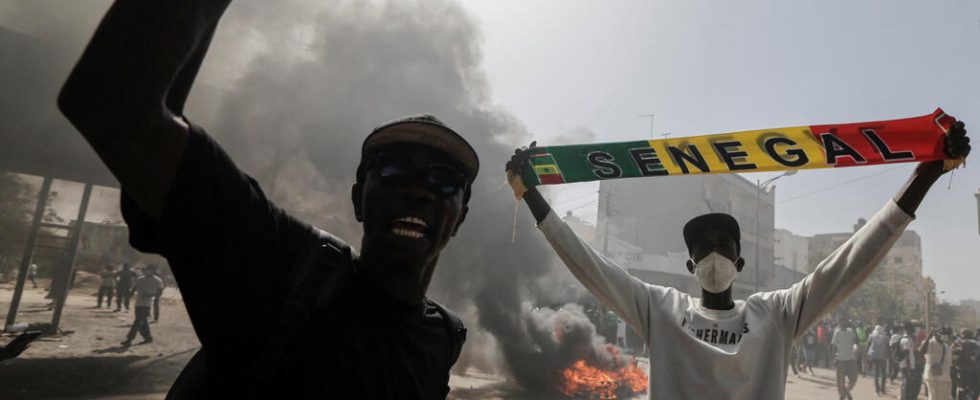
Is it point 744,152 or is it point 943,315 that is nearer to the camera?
point 744,152

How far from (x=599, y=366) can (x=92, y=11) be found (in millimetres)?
14227

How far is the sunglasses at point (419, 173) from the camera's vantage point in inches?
49.4

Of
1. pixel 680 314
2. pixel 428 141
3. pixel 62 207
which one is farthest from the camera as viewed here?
pixel 62 207

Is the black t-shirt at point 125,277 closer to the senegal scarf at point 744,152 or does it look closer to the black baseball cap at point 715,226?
the senegal scarf at point 744,152

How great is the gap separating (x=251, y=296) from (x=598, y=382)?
1106 cm

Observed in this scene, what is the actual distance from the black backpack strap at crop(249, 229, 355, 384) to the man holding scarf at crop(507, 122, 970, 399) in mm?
1596

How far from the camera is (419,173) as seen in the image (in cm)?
128

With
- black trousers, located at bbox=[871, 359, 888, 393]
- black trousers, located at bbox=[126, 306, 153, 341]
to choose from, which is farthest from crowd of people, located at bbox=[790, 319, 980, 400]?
black trousers, located at bbox=[126, 306, 153, 341]

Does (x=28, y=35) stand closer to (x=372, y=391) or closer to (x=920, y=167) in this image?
(x=372, y=391)

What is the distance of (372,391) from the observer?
3.56ft

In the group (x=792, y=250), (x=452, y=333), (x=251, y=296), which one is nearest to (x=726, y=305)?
(x=452, y=333)

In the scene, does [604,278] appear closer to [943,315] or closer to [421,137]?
[421,137]

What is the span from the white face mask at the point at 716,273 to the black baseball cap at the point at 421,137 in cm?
173

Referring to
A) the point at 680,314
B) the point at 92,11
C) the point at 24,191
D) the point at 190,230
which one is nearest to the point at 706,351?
the point at 680,314
